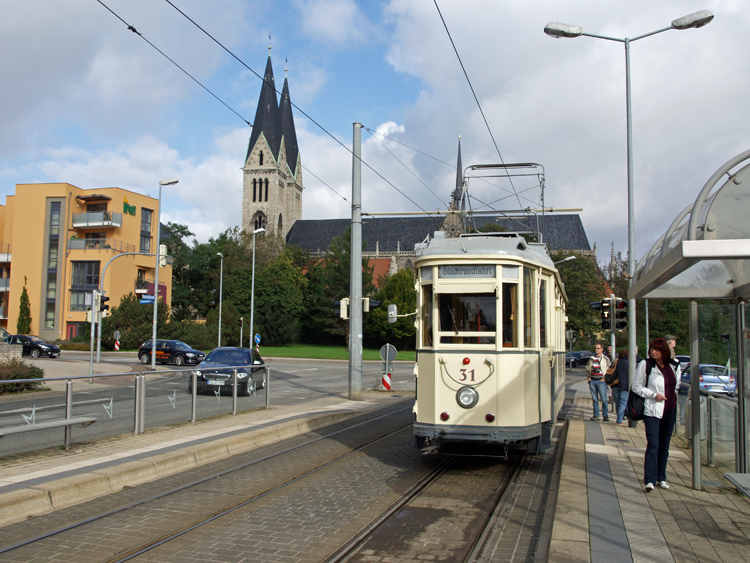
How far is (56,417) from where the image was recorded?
8.98 metres

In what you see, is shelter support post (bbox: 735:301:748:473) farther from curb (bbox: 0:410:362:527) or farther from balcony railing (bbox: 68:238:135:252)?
balcony railing (bbox: 68:238:135:252)

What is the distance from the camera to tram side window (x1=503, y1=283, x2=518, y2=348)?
8336 millimetres

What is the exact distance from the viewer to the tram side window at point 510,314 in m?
8.34

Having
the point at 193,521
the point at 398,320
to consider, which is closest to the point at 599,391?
the point at 193,521

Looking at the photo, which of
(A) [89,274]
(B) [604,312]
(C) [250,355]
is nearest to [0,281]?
(A) [89,274]

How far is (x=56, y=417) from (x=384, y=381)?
13243mm

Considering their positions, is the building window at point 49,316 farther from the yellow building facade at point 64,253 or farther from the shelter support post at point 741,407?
the shelter support post at point 741,407

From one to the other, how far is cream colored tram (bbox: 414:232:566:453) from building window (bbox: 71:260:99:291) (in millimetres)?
50654

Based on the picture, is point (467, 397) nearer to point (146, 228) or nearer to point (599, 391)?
point (599, 391)

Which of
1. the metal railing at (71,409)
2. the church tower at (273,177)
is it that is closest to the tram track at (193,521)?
the metal railing at (71,409)

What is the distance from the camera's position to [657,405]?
24.3ft

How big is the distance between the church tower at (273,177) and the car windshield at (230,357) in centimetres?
7390

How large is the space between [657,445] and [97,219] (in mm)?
53317

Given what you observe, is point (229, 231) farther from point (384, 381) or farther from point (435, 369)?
point (435, 369)
